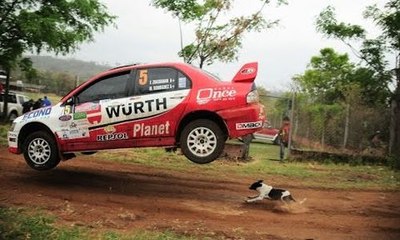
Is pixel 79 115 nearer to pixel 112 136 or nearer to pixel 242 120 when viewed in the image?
pixel 112 136

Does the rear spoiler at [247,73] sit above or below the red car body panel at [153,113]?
above

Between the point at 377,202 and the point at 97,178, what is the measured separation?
5.58 metres

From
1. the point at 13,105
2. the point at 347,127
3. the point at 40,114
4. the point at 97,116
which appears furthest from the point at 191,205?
the point at 13,105

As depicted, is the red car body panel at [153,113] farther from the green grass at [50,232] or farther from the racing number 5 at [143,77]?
the green grass at [50,232]

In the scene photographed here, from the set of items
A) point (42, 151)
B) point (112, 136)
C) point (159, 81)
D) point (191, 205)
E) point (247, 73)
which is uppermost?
point (247, 73)

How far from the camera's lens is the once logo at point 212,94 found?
7.78 meters

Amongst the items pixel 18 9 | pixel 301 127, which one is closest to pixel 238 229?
pixel 301 127

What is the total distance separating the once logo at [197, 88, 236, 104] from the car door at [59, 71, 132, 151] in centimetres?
128

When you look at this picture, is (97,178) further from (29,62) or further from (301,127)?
(29,62)

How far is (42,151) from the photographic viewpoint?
8.55 m

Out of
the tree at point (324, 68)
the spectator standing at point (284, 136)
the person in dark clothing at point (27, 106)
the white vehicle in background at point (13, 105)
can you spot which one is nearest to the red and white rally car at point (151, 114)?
the spectator standing at point (284, 136)

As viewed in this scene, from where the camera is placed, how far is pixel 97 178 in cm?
978

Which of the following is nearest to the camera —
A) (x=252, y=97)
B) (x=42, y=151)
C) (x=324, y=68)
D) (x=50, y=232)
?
(x=50, y=232)

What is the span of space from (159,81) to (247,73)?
59.0 inches
